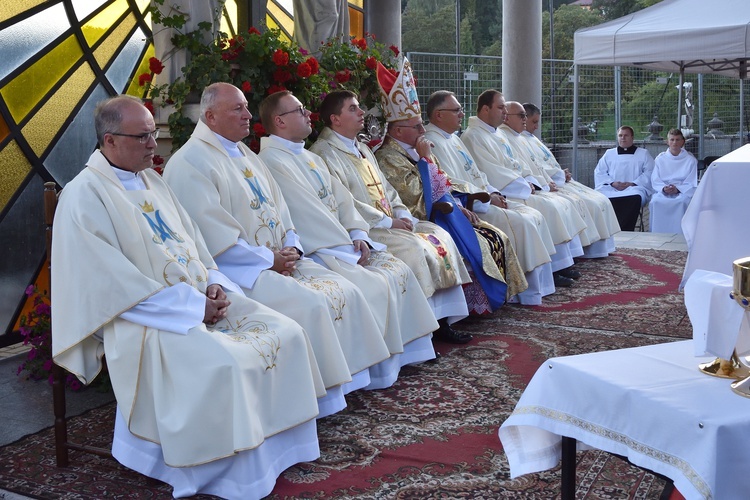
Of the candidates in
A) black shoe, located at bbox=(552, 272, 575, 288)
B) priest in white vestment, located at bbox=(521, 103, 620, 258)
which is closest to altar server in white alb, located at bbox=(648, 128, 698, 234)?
priest in white vestment, located at bbox=(521, 103, 620, 258)

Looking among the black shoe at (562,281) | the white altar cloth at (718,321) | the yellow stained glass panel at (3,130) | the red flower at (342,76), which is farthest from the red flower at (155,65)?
the white altar cloth at (718,321)

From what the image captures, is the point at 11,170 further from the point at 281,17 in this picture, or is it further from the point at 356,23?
the point at 356,23

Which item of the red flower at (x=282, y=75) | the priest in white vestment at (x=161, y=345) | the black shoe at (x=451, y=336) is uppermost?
the red flower at (x=282, y=75)

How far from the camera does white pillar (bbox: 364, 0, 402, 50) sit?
834cm

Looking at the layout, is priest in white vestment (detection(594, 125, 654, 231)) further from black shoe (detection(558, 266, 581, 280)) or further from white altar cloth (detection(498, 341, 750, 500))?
white altar cloth (detection(498, 341, 750, 500))

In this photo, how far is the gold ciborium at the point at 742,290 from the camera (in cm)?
195

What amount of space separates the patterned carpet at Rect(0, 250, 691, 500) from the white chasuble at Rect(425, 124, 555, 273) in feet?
2.77

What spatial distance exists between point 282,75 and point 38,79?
4.71ft

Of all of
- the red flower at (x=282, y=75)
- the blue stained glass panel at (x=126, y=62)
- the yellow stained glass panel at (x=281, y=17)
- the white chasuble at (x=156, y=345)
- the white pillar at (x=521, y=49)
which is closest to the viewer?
the white chasuble at (x=156, y=345)

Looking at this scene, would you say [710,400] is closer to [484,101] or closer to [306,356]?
[306,356]

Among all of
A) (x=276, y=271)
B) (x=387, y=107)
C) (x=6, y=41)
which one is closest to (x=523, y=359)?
(x=276, y=271)

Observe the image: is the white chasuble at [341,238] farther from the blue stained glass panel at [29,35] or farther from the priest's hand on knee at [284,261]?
the blue stained glass panel at [29,35]

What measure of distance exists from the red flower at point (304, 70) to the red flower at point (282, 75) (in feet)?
0.24

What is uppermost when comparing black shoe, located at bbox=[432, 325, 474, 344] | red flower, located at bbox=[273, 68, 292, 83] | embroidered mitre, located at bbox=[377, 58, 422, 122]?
red flower, located at bbox=[273, 68, 292, 83]
